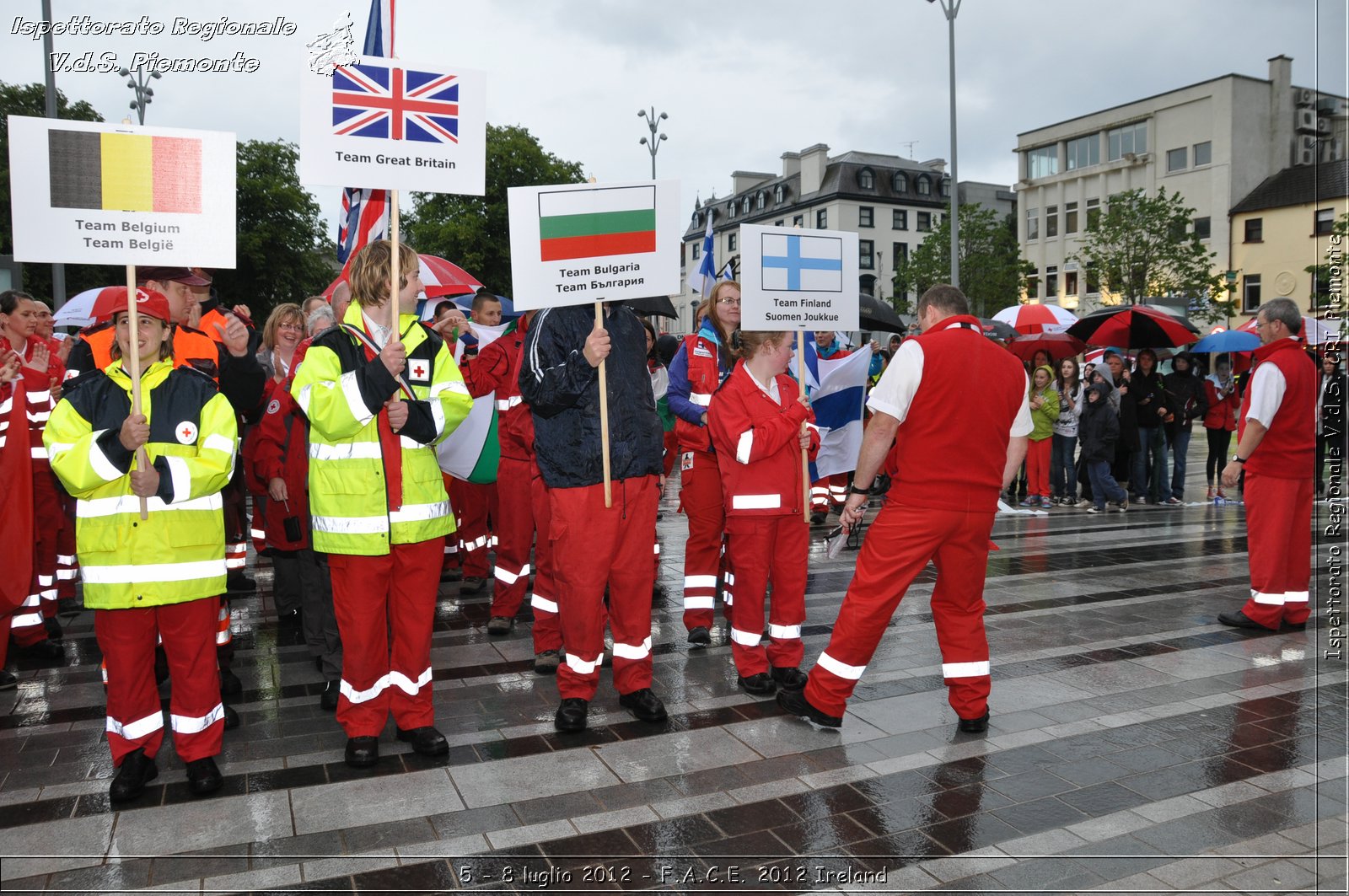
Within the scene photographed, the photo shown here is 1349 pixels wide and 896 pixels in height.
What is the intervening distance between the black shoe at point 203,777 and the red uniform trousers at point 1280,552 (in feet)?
21.1

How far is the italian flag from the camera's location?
15.9ft

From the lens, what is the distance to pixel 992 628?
6.91 meters

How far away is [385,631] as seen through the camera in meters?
4.55

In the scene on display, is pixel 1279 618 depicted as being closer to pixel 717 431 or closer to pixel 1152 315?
pixel 717 431

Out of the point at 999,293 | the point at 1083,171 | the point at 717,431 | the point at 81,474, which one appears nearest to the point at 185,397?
the point at 81,474

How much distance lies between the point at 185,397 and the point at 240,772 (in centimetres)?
168

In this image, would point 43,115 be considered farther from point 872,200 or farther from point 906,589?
Result: point 872,200

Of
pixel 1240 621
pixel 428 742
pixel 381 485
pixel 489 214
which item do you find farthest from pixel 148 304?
pixel 489 214

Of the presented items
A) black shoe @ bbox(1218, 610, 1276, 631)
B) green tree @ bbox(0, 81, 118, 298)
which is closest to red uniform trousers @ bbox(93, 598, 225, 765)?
black shoe @ bbox(1218, 610, 1276, 631)

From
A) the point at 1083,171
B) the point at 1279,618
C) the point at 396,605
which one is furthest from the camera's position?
the point at 1083,171

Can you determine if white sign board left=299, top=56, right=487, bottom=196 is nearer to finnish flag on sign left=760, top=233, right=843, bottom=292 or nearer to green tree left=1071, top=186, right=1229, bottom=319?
finnish flag on sign left=760, top=233, right=843, bottom=292

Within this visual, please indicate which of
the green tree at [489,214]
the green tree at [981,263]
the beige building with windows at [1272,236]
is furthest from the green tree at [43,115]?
the beige building with windows at [1272,236]

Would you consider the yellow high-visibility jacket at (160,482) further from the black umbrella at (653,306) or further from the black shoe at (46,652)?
the black shoe at (46,652)

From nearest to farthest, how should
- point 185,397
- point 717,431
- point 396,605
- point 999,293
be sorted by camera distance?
point 185,397
point 396,605
point 717,431
point 999,293
